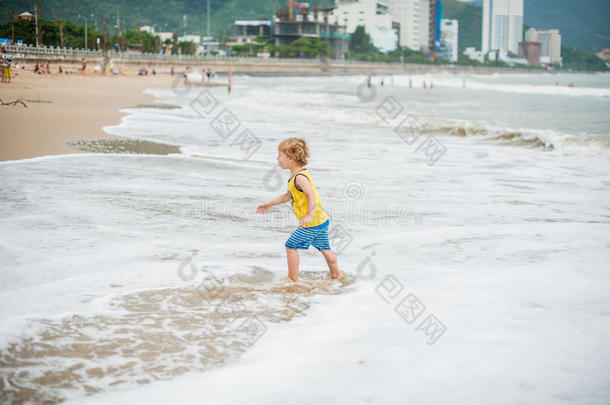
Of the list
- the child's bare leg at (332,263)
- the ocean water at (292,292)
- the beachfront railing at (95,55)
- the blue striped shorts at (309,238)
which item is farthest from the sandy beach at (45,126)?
the beachfront railing at (95,55)

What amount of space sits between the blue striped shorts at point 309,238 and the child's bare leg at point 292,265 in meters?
0.04

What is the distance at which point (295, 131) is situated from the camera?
597 inches

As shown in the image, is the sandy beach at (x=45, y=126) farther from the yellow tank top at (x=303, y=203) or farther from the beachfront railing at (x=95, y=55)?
the beachfront railing at (x=95, y=55)

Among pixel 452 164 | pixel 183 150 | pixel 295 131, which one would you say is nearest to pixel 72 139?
pixel 183 150

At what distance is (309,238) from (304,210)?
247 mm

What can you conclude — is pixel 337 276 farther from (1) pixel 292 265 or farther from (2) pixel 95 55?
(2) pixel 95 55

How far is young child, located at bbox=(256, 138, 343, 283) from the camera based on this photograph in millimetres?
4027

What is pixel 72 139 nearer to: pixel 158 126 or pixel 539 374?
pixel 158 126

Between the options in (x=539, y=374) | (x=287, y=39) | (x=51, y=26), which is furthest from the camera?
(x=287, y=39)

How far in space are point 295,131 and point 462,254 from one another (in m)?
10.7

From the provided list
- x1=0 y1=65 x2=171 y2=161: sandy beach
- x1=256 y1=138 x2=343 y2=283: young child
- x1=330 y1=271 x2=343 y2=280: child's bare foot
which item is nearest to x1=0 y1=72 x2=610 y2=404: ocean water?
x1=330 y1=271 x2=343 y2=280: child's bare foot

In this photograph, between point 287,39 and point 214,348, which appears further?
point 287,39

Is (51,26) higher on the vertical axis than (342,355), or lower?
higher

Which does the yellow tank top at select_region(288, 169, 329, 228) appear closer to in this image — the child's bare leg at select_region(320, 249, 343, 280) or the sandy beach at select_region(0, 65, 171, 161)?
the child's bare leg at select_region(320, 249, 343, 280)
